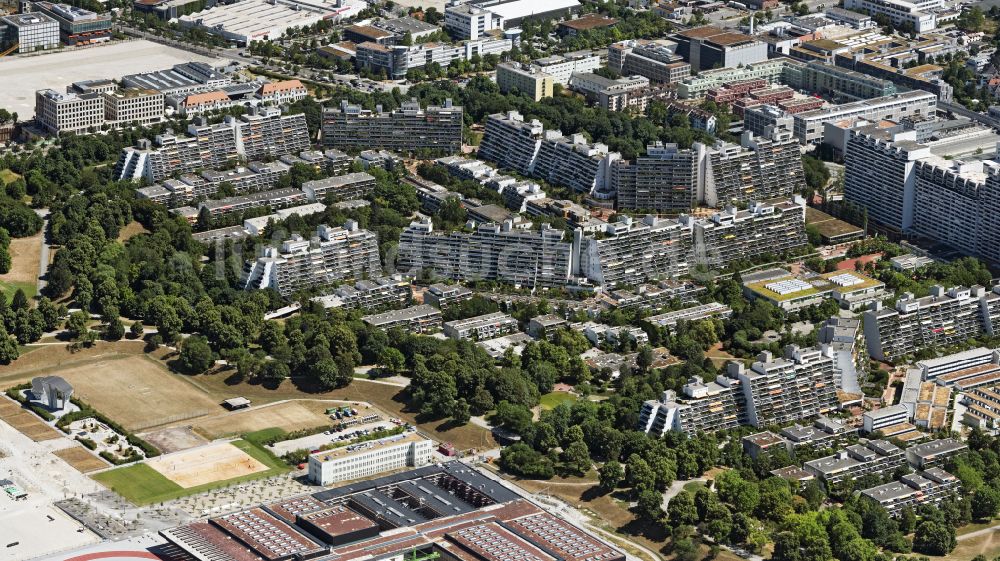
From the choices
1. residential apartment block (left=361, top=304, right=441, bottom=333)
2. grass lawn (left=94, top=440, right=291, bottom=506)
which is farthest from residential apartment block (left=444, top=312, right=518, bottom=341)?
grass lawn (left=94, top=440, right=291, bottom=506)

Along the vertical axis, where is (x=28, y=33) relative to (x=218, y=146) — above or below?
below

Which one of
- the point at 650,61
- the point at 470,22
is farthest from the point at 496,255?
the point at 470,22

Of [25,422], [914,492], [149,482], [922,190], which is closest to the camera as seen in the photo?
[914,492]

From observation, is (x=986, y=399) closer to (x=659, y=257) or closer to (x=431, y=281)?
(x=659, y=257)

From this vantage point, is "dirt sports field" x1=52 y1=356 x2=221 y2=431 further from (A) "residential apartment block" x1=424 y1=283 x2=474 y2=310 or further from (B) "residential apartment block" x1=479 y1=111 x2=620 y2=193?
(B) "residential apartment block" x1=479 y1=111 x2=620 y2=193

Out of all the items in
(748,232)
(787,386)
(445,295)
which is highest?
(787,386)

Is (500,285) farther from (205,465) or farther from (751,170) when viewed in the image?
(205,465)

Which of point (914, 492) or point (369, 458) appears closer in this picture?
point (914, 492)

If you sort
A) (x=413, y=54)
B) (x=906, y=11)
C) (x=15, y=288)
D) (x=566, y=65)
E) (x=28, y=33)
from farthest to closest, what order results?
(x=906, y=11) → (x=28, y=33) → (x=413, y=54) → (x=566, y=65) → (x=15, y=288)

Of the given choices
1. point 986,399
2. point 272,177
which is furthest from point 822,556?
point 272,177
